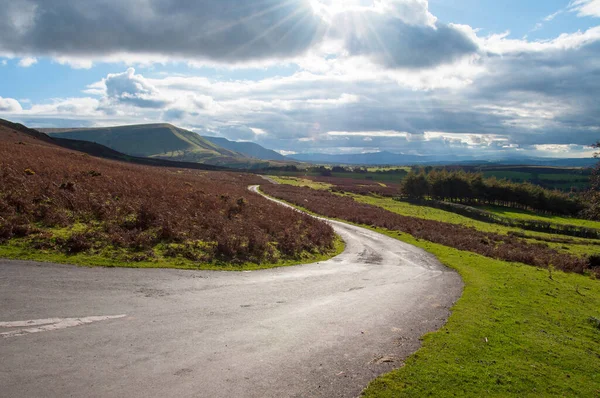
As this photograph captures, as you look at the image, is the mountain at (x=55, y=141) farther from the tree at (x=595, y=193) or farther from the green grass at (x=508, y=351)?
the tree at (x=595, y=193)

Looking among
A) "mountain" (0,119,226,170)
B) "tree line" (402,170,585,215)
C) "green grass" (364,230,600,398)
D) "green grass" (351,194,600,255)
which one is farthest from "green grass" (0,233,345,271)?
"tree line" (402,170,585,215)

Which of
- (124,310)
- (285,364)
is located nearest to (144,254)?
(124,310)

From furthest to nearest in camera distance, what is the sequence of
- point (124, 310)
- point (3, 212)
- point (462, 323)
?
point (3, 212), point (462, 323), point (124, 310)

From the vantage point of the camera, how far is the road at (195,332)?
23.9ft

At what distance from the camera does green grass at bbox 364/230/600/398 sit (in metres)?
8.22

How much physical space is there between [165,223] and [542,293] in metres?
21.2

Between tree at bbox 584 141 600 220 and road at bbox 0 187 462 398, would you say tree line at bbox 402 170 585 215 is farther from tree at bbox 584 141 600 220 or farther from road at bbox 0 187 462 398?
road at bbox 0 187 462 398

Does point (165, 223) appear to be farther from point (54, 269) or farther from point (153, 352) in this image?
point (153, 352)

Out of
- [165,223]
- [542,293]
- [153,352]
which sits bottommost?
[542,293]

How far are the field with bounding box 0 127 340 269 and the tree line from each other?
300 ft

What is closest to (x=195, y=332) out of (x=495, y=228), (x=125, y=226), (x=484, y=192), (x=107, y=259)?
(x=107, y=259)

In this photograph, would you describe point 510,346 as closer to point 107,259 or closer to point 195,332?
point 195,332

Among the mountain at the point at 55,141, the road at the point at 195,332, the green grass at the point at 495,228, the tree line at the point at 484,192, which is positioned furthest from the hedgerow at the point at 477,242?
the tree line at the point at 484,192

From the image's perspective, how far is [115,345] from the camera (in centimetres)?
846
